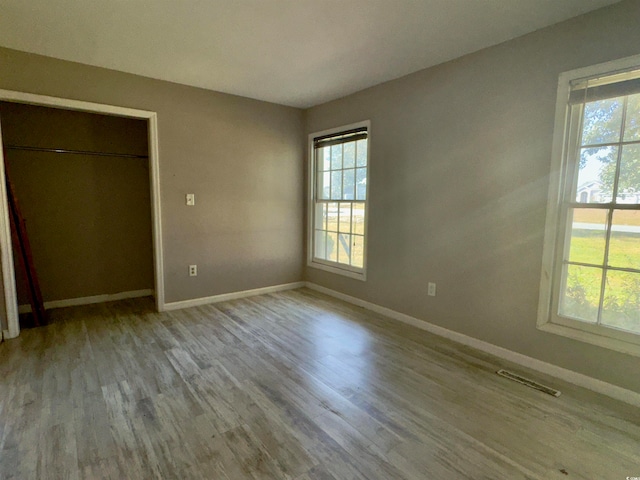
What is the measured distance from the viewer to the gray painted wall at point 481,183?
2.23m

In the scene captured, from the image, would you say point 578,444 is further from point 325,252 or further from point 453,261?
point 325,252

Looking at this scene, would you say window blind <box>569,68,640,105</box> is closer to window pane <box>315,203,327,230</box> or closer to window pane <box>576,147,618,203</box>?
window pane <box>576,147,618,203</box>

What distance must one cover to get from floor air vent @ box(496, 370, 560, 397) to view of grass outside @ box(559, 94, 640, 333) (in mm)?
551

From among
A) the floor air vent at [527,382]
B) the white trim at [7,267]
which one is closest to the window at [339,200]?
the floor air vent at [527,382]

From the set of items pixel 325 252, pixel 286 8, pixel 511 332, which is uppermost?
pixel 286 8

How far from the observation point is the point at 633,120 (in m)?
2.02

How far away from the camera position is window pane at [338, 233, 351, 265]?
4.10 m

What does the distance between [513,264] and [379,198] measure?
1.47m

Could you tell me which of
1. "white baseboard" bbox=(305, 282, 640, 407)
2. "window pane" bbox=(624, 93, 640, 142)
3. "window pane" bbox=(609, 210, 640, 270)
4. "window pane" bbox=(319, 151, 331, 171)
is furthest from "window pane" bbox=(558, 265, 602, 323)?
"window pane" bbox=(319, 151, 331, 171)

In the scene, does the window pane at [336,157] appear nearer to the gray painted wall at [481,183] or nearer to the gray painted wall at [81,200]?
the gray painted wall at [481,183]

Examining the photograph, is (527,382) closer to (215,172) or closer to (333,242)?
(333,242)

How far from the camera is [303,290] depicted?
459cm

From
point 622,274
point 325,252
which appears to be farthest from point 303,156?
point 622,274

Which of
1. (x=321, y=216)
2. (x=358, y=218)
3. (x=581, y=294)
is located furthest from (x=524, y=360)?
(x=321, y=216)
